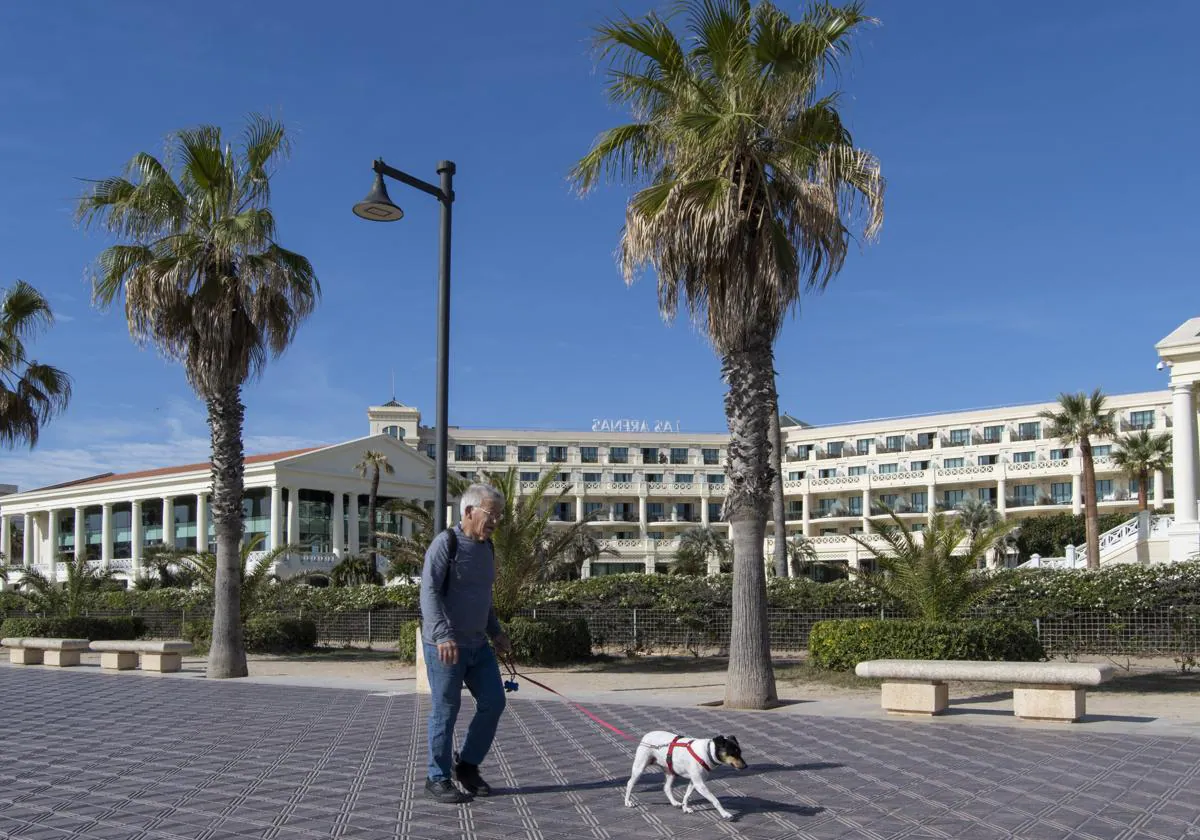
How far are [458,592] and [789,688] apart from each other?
9.32 metres

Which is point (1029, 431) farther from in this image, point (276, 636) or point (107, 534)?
point (276, 636)

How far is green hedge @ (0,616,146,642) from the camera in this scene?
2512 centimetres

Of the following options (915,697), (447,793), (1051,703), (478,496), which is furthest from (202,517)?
(478,496)

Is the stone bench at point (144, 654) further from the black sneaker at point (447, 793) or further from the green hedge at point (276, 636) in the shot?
the black sneaker at point (447, 793)

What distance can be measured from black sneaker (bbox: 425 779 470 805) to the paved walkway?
9 cm

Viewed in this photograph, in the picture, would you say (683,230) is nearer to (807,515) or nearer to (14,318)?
(14,318)

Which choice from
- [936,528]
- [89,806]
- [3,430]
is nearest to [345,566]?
[3,430]

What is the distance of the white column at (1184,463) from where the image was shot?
33.2m

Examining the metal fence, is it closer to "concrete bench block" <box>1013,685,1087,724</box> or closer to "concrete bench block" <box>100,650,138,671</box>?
"concrete bench block" <box>1013,685,1087,724</box>

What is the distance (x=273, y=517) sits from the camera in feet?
212

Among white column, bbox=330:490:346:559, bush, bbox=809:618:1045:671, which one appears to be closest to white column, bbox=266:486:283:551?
white column, bbox=330:490:346:559

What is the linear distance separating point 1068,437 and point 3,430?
149 ft

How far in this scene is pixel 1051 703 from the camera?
10.5 m

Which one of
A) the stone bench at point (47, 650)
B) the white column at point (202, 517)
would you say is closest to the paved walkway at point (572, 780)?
the stone bench at point (47, 650)
